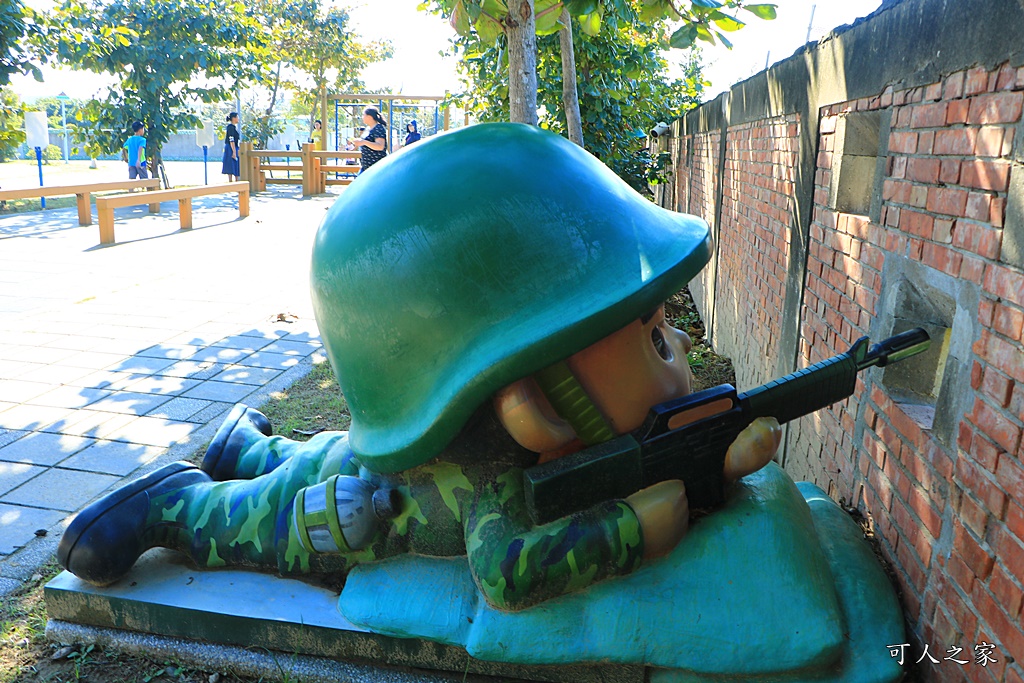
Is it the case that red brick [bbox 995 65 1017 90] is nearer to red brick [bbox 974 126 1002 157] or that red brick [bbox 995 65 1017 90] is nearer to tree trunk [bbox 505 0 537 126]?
red brick [bbox 974 126 1002 157]

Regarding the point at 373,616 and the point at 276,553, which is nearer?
the point at 373,616

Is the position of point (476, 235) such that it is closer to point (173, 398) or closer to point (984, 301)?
point (984, 301)

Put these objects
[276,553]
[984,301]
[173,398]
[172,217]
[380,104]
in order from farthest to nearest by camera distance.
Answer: [380,104]
[172,217]
[173,398]
[276,553]
[984,301]

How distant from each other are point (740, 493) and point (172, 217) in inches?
570

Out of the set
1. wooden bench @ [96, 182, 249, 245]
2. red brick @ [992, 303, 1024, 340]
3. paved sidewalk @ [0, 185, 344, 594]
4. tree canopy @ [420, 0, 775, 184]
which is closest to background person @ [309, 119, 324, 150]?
wooden bench @ [96, 182, 249, 245]

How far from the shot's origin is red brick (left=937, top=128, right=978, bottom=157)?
1936 mm

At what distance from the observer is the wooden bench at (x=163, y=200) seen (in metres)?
10.9

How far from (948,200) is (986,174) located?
217 mm

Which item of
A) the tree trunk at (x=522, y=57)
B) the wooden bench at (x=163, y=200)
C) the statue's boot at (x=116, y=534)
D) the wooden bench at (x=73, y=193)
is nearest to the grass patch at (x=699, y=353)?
the tree trunk at (x=522, y=57)

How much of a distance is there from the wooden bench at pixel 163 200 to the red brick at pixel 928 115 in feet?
35.6

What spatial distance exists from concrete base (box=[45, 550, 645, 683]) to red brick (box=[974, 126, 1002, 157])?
1.55 metres

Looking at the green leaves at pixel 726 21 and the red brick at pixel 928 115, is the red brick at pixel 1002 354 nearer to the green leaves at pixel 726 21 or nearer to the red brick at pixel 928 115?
the red brick at pixel 928 115

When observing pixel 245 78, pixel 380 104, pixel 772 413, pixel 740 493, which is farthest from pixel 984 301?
pixel 380 104

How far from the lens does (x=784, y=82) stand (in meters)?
4.16
